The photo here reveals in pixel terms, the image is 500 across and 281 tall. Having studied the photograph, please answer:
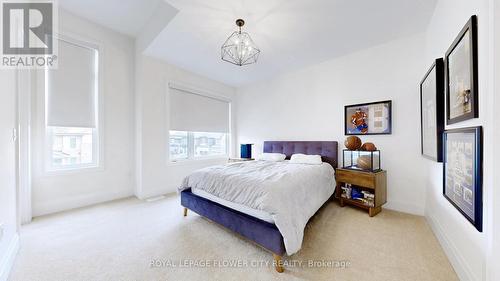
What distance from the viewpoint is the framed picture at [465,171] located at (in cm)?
116

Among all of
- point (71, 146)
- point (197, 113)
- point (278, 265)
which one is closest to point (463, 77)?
point (278, 265)

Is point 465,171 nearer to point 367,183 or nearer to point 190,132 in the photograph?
point 367,183

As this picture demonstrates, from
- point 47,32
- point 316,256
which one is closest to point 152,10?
point 47,32

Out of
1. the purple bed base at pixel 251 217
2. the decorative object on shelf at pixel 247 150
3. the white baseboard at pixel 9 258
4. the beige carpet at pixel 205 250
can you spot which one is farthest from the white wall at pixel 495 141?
the decorative object on shelf at pixel 247 150

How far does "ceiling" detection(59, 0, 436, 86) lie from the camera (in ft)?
7.42

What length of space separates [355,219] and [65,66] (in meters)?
5.02

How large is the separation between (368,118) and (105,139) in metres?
4.69

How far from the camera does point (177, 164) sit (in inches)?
157

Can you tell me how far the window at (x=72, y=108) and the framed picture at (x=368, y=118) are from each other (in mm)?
4545

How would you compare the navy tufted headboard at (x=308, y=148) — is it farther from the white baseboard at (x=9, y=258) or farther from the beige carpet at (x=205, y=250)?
the white baseboard at (x=9, y=258)

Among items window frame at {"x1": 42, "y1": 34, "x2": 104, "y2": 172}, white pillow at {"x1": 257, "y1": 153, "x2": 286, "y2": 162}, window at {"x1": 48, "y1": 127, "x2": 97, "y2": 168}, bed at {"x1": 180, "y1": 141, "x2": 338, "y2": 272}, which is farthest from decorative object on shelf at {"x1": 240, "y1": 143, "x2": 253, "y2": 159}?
window at {"x1": 48, "y1": 127, "x2": 97, "y2": 168}

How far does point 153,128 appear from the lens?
3596 millimetres

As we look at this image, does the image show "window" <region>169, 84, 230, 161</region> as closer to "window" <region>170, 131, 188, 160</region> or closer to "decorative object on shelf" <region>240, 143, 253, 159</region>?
"window" <region>170, 131, 188, 160</region>

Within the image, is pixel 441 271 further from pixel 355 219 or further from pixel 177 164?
pixel 177 164
